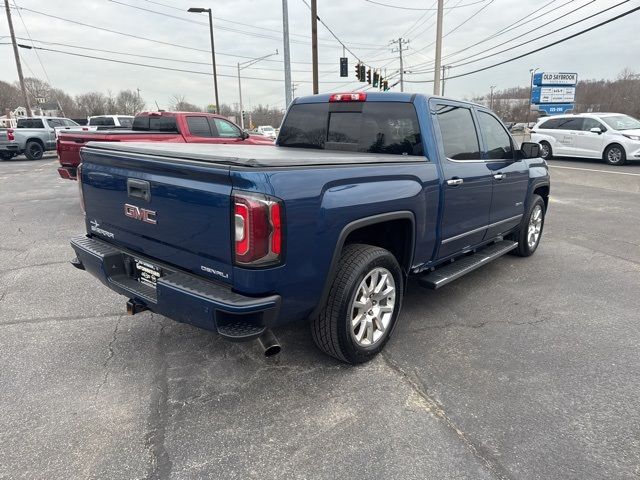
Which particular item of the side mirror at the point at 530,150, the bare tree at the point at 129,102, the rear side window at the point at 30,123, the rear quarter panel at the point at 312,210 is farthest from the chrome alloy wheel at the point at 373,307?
the bare tree at the point at 129,102

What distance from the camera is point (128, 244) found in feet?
10.2

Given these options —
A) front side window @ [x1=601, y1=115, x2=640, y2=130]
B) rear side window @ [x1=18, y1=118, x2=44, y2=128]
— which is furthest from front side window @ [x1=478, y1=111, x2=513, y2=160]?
rear side window @ [x1=18, y1=118, x2=44, y2=128]

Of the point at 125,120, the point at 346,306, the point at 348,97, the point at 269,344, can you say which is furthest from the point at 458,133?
the point at 125,120

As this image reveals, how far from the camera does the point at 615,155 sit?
15.9 meters

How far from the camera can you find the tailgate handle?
2.76 metres

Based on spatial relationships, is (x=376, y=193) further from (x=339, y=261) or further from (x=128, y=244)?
(x=128, y=244)

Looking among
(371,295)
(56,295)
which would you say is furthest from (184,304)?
(56,295)

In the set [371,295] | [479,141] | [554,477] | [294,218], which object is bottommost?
[554,477]

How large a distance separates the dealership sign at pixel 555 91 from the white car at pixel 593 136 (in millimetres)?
19508

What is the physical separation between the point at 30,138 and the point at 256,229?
70.1ft

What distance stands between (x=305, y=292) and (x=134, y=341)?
1.79 m

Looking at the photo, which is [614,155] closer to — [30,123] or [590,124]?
[590,124]

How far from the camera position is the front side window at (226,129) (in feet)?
35.6

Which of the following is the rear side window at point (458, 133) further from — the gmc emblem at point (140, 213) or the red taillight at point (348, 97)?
the gmc emblem at point (140, 213)
